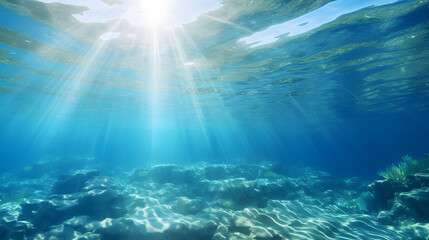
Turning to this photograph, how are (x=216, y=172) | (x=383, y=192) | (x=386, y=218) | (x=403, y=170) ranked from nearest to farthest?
(x=386, y=218) < (x=383, y=192) < (x=403, y=170) < (x=216, y=172)

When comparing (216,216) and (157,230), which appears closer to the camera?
(157,230)

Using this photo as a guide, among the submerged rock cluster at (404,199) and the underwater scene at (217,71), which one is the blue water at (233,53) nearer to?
the underwater scene at (217,71)

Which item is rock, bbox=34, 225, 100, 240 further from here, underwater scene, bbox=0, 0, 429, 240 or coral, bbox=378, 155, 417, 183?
coral, bbox=378, 155, 417, 183

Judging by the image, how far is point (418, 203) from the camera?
25.8 ft

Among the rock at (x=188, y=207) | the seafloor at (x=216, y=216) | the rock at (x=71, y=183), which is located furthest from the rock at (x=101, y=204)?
the rock at (x=71, y=183)

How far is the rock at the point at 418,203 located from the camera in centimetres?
774

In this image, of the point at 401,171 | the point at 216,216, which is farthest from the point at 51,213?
the point at 401,171

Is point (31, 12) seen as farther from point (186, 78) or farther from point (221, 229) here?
A: point (221, 229)

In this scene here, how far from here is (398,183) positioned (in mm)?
9633

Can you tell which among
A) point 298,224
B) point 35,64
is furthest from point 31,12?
point 298,224

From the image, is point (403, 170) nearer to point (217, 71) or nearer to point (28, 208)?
point (217, 71)

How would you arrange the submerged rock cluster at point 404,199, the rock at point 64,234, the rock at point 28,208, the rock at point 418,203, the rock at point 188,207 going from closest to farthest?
the rock at point 64,234
the rock at point 418,203
the submerged rock cluster at point 404,199
the rock at point 28,208
the rock at point 188,207

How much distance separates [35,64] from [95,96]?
33.4 feet

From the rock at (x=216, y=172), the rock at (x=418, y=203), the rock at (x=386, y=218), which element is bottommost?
the rock at (x=386, y=218)
